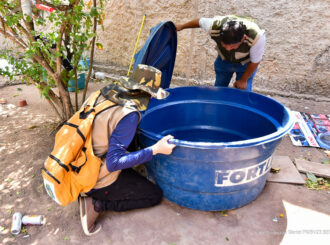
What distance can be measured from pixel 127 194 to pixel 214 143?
0.84 meters

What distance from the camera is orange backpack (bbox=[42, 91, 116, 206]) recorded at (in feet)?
5.67

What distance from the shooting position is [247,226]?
2.00 m

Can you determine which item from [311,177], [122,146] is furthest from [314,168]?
[122,146]

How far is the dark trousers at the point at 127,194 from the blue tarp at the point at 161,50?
1.00m

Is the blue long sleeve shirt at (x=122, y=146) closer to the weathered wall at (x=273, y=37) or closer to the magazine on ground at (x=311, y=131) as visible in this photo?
the magazine on ground at (x=311, y=131)

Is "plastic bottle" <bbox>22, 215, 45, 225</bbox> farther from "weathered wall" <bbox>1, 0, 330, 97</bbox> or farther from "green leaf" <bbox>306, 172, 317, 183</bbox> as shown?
"weathered wall" <bbox>1, 0, 330, 97</bbox>

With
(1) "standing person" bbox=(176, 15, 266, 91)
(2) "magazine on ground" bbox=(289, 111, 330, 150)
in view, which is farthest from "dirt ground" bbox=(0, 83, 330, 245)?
(1) "standing person" bbox=(176, 15, 266, 91)

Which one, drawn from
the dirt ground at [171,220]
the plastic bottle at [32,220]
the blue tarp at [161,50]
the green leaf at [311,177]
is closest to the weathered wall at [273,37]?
the blue tarp at [161,50]

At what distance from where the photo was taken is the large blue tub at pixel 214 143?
1805 millimetres

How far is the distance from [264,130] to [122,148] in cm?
159

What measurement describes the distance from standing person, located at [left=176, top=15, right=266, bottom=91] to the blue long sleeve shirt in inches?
A: 47.9

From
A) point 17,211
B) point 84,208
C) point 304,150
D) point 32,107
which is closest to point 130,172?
point 84,208

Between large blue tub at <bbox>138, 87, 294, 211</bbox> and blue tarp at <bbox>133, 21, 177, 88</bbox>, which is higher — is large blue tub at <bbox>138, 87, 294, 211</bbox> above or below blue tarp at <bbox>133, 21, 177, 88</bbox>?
below

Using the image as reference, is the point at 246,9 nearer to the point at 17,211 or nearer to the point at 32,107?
the point at 32,107
